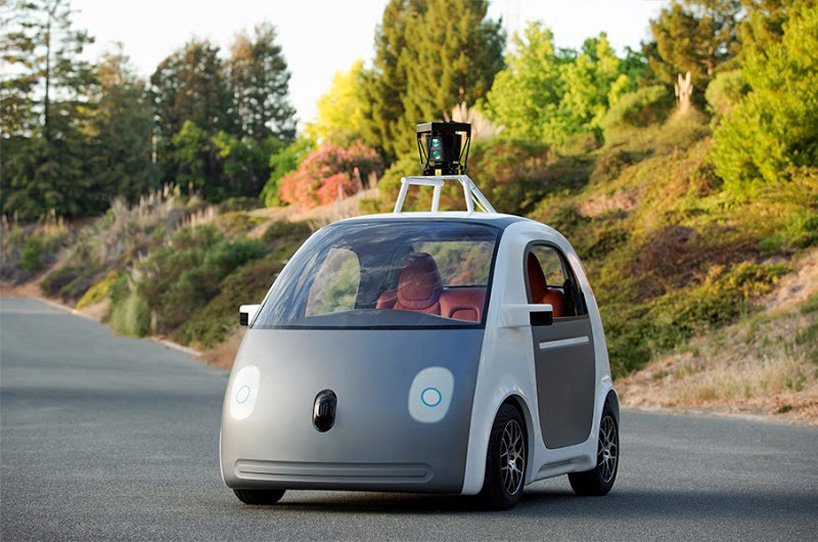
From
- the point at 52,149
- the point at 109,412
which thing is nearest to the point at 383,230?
Answer: the point at 109,412

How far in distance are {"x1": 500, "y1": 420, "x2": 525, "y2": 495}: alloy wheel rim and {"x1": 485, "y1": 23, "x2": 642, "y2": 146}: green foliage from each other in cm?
3693

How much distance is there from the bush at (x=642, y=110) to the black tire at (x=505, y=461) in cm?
3161

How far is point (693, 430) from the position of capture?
17.0m

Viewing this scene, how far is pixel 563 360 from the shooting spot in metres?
9.96

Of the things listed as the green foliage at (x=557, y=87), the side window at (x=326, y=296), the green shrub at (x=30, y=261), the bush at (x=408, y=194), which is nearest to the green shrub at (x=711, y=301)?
the bush at (x=408, y=194)

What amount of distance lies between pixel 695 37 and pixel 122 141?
45170 mm

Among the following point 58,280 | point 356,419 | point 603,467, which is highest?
point 356,419

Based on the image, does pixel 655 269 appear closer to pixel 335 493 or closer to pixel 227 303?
pixel 227 303

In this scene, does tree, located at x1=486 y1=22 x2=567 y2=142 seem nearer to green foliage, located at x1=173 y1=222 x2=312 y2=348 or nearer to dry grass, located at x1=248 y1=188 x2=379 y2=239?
dry grass, located at x1=248 y1=188 x2=379 y2=239

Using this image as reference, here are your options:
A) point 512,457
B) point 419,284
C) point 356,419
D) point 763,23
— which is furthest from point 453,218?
point 763,23

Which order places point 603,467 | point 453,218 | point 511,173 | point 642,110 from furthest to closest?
point 642,110
point 511,173
point 603,467
point 453,218

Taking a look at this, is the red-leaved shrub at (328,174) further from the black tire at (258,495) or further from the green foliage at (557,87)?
the black tire at (258,495)

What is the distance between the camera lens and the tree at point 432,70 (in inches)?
2440

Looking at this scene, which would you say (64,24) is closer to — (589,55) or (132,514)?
(589,55)
